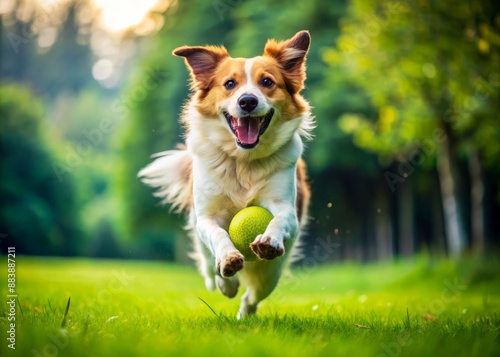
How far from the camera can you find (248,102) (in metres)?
4.88

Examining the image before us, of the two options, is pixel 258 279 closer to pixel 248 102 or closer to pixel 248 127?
pixel 248 127

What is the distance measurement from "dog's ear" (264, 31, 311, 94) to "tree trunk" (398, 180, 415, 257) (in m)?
15.6

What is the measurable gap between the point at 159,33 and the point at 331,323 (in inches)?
836

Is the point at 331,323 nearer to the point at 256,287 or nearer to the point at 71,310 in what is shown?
the point at 256,287

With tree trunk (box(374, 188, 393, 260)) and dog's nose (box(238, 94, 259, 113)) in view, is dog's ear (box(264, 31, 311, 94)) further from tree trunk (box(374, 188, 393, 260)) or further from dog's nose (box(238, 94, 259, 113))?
tree trunk (box(374, 188, 393, 260))

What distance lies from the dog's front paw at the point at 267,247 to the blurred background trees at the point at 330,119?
2.93m

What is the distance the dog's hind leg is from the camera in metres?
5.55

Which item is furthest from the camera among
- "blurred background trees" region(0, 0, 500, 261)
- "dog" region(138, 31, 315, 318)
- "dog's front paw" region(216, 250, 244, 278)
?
"blurred background trees" region(0, 0, 500, 261)

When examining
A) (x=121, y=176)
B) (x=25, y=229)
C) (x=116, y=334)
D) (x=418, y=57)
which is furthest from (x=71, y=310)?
(x=25, y=229)

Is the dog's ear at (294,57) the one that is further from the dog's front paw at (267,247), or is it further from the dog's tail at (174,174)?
the dog's front paw at (267,247)

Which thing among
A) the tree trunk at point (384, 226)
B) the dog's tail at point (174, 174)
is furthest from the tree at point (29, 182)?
the dog's tail at point (174, 174)

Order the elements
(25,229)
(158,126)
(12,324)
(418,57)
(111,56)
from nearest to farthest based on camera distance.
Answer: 1. (12,324)
2. (418,57)
3. (158,126)
4. (25,229)
5. (111,56)

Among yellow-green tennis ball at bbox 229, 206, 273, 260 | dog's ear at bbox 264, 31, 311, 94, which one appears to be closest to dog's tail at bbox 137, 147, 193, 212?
dog's ear at bbox 264, 31, 311, 94

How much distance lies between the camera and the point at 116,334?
386 cm
